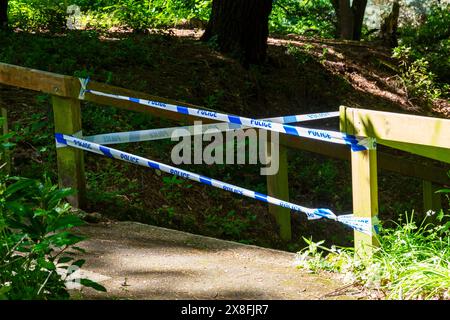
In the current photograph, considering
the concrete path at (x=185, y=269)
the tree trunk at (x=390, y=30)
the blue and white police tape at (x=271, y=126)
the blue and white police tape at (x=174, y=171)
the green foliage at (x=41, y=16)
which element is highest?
the green foliage at (x=41, y=16)

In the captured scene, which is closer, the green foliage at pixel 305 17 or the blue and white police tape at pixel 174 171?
the blue and white police tape at pixel 174 171

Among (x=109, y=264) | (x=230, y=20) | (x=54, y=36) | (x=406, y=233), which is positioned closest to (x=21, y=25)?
(x=54, y=36)

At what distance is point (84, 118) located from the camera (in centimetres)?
984

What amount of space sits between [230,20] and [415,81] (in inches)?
177

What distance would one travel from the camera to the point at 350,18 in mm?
20844

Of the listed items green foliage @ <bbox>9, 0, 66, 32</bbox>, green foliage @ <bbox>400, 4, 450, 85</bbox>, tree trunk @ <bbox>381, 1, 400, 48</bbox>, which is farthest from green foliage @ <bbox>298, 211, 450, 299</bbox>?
tree trunk @ <bbox>381, 1, 400, 48</bbox>

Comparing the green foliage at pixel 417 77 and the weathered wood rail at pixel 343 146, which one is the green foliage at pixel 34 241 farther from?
the green foliage at pixel 417 77

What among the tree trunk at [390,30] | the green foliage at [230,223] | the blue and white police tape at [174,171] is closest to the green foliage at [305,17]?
the tree trunk at [390,30]

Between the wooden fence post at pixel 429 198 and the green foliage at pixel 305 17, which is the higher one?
the green foliage at pixel 305 17

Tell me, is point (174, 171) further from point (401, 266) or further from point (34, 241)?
point (34, 241)

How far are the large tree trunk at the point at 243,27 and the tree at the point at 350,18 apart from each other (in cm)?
783

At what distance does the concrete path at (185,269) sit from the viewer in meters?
5.09
